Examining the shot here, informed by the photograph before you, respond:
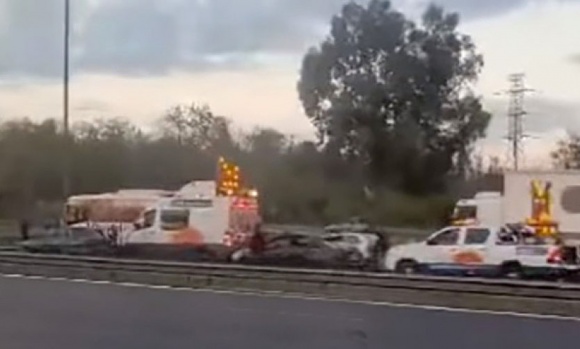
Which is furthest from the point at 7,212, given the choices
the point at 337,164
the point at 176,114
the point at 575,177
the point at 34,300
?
the point at 34,300

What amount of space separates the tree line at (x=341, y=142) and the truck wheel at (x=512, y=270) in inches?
329

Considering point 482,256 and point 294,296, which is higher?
point 482,256

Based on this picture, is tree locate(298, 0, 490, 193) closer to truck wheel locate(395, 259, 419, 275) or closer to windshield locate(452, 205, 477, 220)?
windshield locate(452, 205, 477, 220)

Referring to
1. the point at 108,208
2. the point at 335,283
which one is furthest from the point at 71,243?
the point at 335,283

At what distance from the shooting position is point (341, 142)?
147ft

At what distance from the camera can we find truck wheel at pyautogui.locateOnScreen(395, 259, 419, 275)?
93.9 ft

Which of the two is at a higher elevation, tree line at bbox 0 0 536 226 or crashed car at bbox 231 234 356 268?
tree line at bbox 0 0 536 226

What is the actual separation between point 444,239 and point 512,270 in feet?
6.63

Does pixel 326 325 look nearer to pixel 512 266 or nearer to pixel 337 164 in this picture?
pixel 512 266

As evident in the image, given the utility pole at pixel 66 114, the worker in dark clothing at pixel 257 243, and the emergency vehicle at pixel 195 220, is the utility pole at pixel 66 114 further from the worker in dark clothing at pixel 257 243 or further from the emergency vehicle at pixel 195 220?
the worker in dark clothing at pixel 257 243

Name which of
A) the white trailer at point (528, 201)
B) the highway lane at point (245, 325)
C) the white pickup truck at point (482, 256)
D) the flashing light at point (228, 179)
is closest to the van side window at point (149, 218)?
→ the flashing light at point (228, 179)

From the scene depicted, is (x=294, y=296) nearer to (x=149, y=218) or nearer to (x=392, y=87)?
(x=149, y=218)

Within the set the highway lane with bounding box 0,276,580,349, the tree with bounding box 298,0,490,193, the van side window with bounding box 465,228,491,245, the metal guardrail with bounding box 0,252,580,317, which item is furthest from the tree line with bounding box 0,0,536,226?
the highway lane with bounding box 0,276,580,349

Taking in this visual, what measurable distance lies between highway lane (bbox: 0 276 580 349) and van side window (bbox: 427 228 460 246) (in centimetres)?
1020
